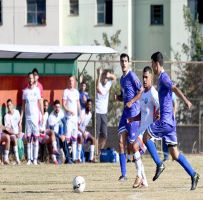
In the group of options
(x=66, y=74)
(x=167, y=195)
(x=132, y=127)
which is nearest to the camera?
(x=167, y=195)

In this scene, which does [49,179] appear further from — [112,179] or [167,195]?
[167,195]

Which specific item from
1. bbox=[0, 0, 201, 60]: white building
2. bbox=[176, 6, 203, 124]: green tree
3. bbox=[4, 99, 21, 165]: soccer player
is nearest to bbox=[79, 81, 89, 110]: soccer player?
bbox=[4, 99, 21, 165]: soccer player

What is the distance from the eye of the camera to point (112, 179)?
1980 centimetres

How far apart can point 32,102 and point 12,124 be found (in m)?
0.75

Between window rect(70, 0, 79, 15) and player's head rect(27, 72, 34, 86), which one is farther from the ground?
window rect(70, 0, 79, 15)

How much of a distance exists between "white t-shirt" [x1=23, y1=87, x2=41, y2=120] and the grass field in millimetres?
1422

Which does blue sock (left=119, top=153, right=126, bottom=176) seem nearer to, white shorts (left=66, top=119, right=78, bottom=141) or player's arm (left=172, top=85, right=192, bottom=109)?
player's arm (left=172, top=85, right=192, bottom=109)

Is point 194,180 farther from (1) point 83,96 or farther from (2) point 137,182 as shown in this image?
(1) point 83,96

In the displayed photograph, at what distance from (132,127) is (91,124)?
9962 mm

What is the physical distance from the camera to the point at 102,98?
27.0 metres

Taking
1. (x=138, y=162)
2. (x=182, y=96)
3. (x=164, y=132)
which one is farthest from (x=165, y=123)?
(x=138, y=162)

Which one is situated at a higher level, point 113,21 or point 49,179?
point 113,21

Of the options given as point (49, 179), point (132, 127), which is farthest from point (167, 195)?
point (49, 179)

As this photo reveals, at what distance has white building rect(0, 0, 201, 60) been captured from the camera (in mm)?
54156
